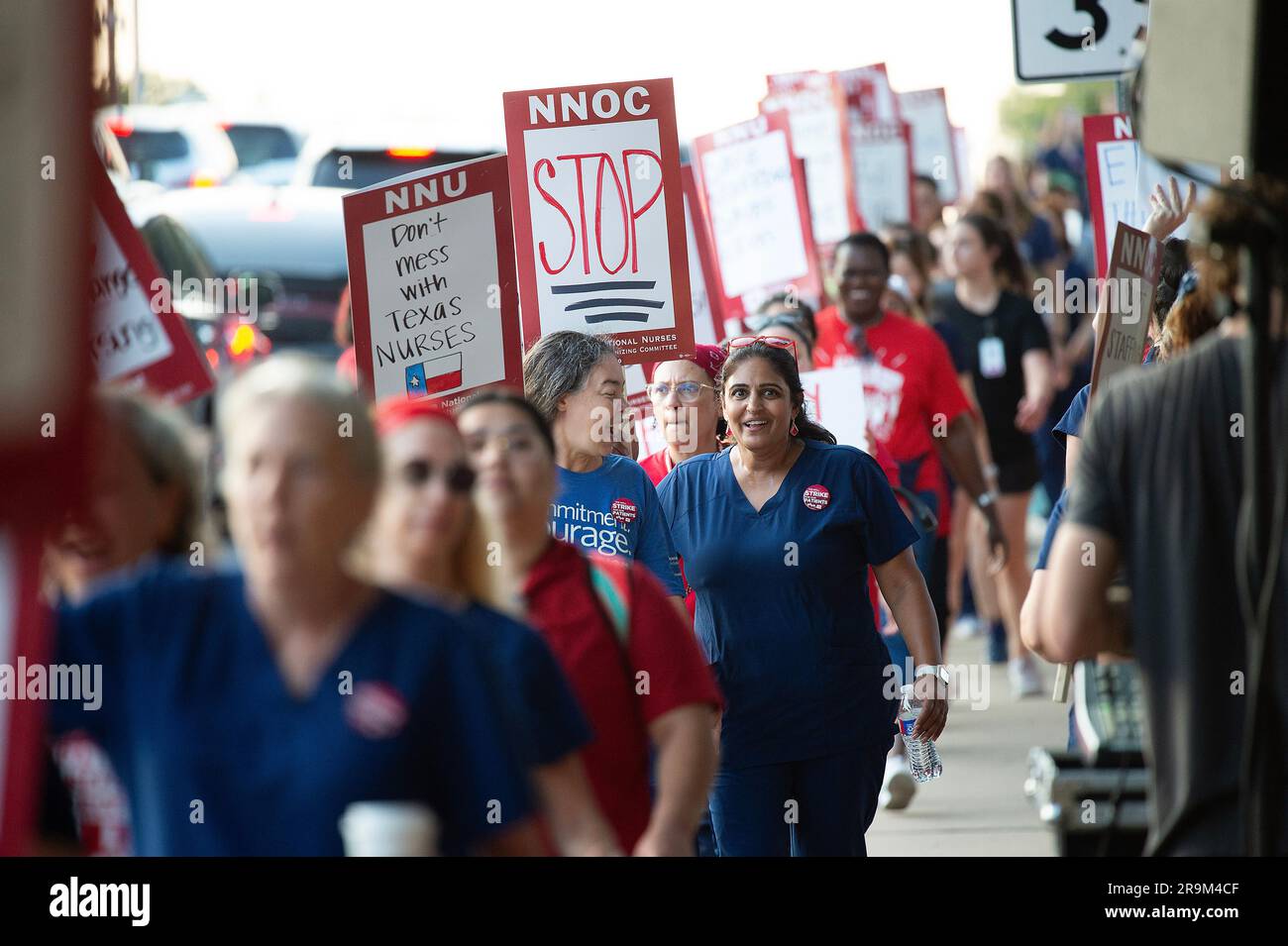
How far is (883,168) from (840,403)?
8.10 m

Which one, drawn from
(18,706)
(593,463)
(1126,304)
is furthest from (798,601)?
(18,706)

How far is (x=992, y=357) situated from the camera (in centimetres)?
1105

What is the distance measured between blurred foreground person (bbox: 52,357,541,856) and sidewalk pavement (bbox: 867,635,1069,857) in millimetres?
4205

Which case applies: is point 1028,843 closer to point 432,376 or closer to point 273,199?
point 432,376

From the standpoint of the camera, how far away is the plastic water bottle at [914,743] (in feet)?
18.8

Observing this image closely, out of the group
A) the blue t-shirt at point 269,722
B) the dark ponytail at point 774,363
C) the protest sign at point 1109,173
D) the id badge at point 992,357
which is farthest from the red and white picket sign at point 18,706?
the id badge at point 992,357

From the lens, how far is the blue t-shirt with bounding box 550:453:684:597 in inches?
210

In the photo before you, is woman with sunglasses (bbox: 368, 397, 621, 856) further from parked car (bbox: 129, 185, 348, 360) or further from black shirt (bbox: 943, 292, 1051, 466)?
parked car (bbox: 129, 185, 348, 360)

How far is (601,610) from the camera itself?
3770 mm

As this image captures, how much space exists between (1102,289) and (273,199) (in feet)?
35.8

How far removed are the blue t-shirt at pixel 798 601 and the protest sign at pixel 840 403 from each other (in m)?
1.93

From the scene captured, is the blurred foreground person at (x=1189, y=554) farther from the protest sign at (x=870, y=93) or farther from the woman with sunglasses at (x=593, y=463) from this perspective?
the protest sign at (x=870, y=93)

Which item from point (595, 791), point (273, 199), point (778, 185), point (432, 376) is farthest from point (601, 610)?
point (273, 199)

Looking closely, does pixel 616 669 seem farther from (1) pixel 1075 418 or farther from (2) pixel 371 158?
(2) pixel 371 158
